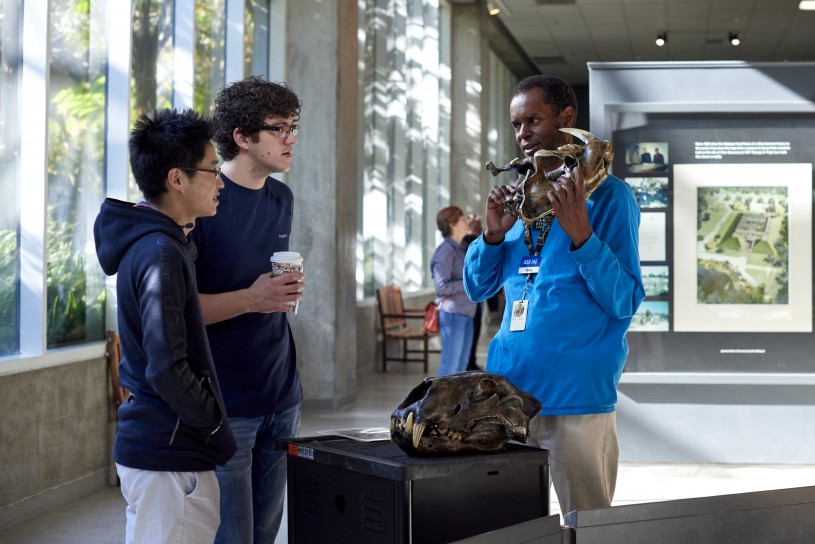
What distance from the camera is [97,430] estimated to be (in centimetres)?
640

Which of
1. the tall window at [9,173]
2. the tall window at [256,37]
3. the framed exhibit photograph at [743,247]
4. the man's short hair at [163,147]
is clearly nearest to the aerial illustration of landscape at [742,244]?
the framed exhibit photograph at [743,247]

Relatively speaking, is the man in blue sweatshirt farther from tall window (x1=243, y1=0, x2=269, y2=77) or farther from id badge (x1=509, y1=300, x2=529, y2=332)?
tall window (x1=243, y1=0, x2=269, y2=77)

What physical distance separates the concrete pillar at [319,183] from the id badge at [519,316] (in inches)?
281

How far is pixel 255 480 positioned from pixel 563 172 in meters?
1.15

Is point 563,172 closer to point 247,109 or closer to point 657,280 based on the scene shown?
point 247,109

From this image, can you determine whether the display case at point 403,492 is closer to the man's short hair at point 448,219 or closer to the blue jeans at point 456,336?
the blue jeans at point 456,336

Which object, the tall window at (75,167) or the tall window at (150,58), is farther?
the tall window at (150,58)

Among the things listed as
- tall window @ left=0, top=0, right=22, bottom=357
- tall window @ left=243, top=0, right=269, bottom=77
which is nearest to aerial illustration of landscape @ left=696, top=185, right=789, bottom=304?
tall window @ left=0, top=0, right=22, bottom=357

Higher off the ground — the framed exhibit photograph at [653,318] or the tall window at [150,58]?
the tall window at [150,58]

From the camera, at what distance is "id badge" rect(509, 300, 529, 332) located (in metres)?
2.50

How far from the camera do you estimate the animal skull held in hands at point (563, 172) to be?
231 centimetres

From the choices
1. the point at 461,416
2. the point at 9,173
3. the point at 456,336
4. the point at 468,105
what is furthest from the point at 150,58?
the point at 468,105

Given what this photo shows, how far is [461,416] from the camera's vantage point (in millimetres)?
2055

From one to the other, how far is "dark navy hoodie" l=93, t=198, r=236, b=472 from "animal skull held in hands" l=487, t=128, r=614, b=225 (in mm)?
727
